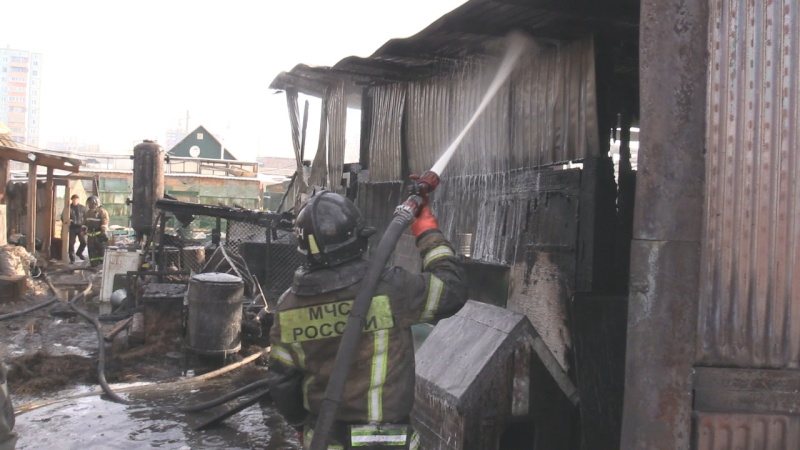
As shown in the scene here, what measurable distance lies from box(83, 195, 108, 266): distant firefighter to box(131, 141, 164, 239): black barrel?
17.5 ft

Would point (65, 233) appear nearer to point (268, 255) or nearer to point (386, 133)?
point (268, 255)

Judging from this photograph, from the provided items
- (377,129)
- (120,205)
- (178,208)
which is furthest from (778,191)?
(120,205)

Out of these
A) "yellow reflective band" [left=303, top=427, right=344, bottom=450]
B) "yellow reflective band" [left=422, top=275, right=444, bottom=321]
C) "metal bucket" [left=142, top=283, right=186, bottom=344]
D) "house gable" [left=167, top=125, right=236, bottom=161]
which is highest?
"house gable" [left=167, top=125, right=236, bottom=161]

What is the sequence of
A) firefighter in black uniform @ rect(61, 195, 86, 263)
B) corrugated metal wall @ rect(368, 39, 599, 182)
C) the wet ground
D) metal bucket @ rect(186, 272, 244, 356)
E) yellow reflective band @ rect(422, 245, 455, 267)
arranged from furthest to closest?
firefighter in black uniform @ rect(61, 195, 86, 263) → metal bucket @ rect(186, 272, 244, 356) → the wet ground → corrugated metal wall @ rect(368, 39, 599, 182) → yellow reflective band @ rect(422, 245, 455, 267)

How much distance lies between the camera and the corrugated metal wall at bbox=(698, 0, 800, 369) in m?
2.88

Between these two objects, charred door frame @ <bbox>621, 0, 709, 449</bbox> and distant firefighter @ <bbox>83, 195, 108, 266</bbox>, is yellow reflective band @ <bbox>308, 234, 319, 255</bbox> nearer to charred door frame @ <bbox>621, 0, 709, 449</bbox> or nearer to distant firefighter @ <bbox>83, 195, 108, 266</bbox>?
charred door frame @ <bbox>621, 0, 709, 449</bbox>

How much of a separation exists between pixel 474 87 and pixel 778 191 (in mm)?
3355

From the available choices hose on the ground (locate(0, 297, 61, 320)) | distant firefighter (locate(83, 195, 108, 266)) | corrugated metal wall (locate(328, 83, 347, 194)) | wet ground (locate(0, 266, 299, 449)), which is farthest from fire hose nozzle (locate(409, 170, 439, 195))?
distant firefighter (locate(83, 195, 108, 266))

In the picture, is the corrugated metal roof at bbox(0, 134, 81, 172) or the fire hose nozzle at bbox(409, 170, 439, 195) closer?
the fire hose nozzle at bbox(409, 170, 439, 195)

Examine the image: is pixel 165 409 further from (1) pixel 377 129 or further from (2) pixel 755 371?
(2) pixel 755 371

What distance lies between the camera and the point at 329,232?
→ 10.6 ft

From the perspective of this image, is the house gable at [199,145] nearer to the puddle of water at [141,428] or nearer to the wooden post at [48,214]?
the wooden post at [48,214]

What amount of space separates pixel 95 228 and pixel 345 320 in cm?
1848

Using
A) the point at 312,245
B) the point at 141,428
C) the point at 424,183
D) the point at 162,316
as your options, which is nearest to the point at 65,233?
the point at 162,316
